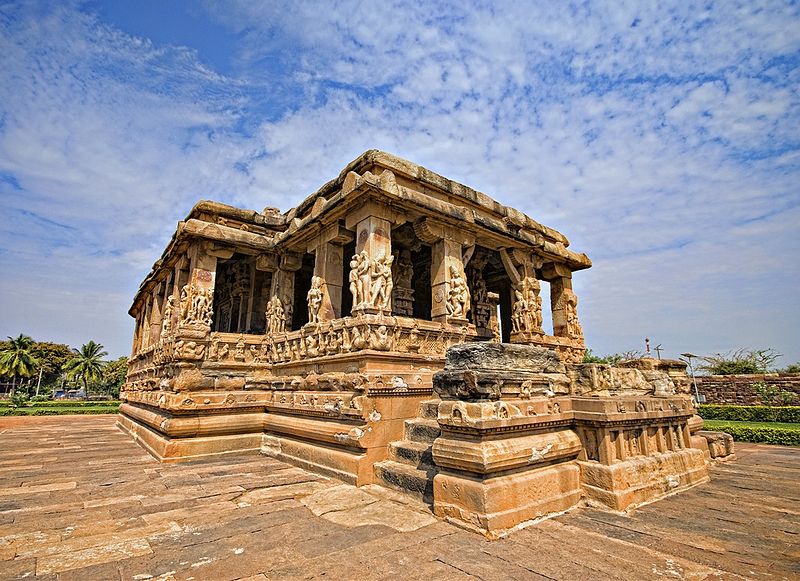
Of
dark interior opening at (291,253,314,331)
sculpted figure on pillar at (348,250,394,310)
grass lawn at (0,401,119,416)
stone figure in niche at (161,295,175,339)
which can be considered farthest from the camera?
grass lawn at (0,401,119,416)

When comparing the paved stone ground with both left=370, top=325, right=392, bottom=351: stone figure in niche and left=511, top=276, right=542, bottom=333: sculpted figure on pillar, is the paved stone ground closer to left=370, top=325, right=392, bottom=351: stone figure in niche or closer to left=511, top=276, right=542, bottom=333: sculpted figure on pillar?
left=370, top=325, right=392, bottom=351: stone figure in niche

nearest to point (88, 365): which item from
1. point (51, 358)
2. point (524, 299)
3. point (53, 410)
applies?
point (51, 358)

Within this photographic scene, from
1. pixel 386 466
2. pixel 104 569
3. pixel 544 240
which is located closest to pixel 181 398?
pixel 386 466

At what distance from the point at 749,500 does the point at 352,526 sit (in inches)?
152

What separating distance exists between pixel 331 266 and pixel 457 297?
2.37 meters

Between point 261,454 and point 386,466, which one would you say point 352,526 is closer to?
point 386,466

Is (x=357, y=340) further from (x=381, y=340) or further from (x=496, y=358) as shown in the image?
(x=496, y=358)

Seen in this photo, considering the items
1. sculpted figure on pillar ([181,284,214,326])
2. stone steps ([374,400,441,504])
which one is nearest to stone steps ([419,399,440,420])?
stone steps ([374,400,441,504])

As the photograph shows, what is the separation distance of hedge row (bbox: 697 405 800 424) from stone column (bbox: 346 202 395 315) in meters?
15.8

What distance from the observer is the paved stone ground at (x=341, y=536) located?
8.36ft

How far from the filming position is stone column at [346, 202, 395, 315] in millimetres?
6238

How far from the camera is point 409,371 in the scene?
610cm

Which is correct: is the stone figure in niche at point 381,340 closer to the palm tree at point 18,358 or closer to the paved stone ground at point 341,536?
the paved stone ground at point 341,536

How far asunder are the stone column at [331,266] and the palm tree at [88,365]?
50735mm
